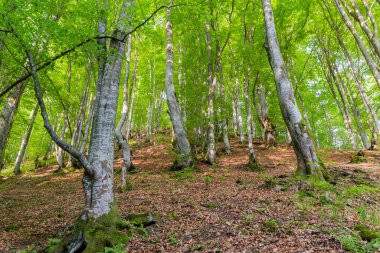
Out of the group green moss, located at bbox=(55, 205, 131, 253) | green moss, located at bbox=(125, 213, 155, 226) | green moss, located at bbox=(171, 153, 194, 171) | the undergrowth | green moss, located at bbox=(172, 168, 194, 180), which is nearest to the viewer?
the undergrowth

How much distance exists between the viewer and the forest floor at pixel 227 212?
4.01 m

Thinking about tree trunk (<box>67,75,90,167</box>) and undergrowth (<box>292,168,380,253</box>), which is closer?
undergrowth (<box>292,168,380,253</box>)

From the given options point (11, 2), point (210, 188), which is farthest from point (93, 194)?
point (210, 188)

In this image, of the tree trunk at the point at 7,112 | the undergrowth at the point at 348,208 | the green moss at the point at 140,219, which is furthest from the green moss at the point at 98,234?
the tree trunk at the point at 7,112

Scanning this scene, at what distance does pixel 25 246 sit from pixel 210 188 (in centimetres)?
540

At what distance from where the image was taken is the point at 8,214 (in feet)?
24.5

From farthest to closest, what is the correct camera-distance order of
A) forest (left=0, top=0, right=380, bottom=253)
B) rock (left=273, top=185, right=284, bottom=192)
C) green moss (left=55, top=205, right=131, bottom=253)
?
rock (left=273, top=185, right=284, bottom=192) < forest (left=0, top=0, right=380, bottom=253) < green moss (left=55, top=205, right=131, bottom=253)

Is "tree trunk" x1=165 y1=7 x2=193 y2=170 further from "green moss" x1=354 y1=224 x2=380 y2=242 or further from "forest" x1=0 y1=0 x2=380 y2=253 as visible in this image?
"green moss" x1=354 y1=224 x2=380 y2=242

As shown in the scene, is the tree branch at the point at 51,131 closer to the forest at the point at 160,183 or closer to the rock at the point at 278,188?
the forest at the point at 160,183

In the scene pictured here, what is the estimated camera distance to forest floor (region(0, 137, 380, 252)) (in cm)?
401

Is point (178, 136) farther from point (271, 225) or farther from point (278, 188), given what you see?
point (271, 225)

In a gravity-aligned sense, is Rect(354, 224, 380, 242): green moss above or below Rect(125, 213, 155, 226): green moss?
above

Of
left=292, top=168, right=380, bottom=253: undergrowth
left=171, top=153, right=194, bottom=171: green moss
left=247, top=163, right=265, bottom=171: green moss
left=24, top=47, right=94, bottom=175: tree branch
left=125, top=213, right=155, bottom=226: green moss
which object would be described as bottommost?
left=125, top=213, right=155, bottom=226: green moss

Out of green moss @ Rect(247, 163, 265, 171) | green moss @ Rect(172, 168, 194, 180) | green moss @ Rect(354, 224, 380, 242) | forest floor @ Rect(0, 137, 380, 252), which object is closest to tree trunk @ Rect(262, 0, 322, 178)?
forest floor @ Rect(0, 137, 380, 252)
